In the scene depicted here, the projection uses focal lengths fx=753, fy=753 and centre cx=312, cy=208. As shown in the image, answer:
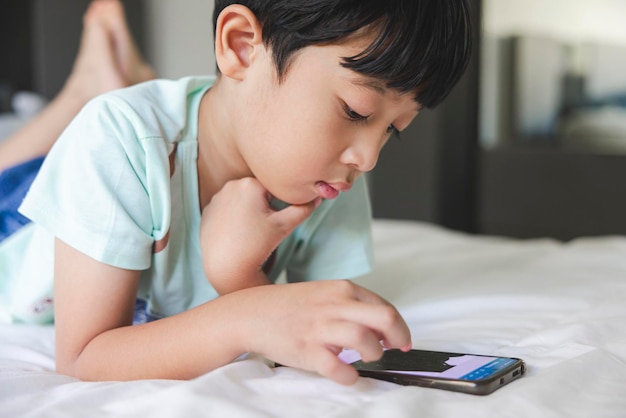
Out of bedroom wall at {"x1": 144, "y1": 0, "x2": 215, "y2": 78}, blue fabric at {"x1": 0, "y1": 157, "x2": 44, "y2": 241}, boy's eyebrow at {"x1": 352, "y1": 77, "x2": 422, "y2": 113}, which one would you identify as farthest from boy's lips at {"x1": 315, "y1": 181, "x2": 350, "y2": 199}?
bedroom wall at {"x1": 144, "y1": 0, "x2": 215, "y2": 78}

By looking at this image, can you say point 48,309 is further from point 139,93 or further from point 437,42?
point 437,42

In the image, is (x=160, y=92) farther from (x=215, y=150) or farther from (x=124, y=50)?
(x=124, y=50)

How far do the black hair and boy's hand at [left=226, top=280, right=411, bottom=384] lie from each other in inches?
8.8

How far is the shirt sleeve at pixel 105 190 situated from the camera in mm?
734

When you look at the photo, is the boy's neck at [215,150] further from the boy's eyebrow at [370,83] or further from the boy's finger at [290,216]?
the boy's eyebrow at [370,83]

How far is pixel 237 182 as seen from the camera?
0.86m

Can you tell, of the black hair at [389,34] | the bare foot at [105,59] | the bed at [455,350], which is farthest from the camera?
the bare foot at [105,59]

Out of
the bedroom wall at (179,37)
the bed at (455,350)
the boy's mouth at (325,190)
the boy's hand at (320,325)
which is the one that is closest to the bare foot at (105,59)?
the bed at (455,350)

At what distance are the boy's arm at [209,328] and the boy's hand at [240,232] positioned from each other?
0.35ft

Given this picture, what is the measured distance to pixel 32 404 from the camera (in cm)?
62

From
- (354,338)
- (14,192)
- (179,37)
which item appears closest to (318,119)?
(354,338)

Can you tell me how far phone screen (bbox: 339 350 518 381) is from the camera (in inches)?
25.0

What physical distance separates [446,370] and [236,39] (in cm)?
40

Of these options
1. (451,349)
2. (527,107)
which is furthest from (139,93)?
(527,107)
